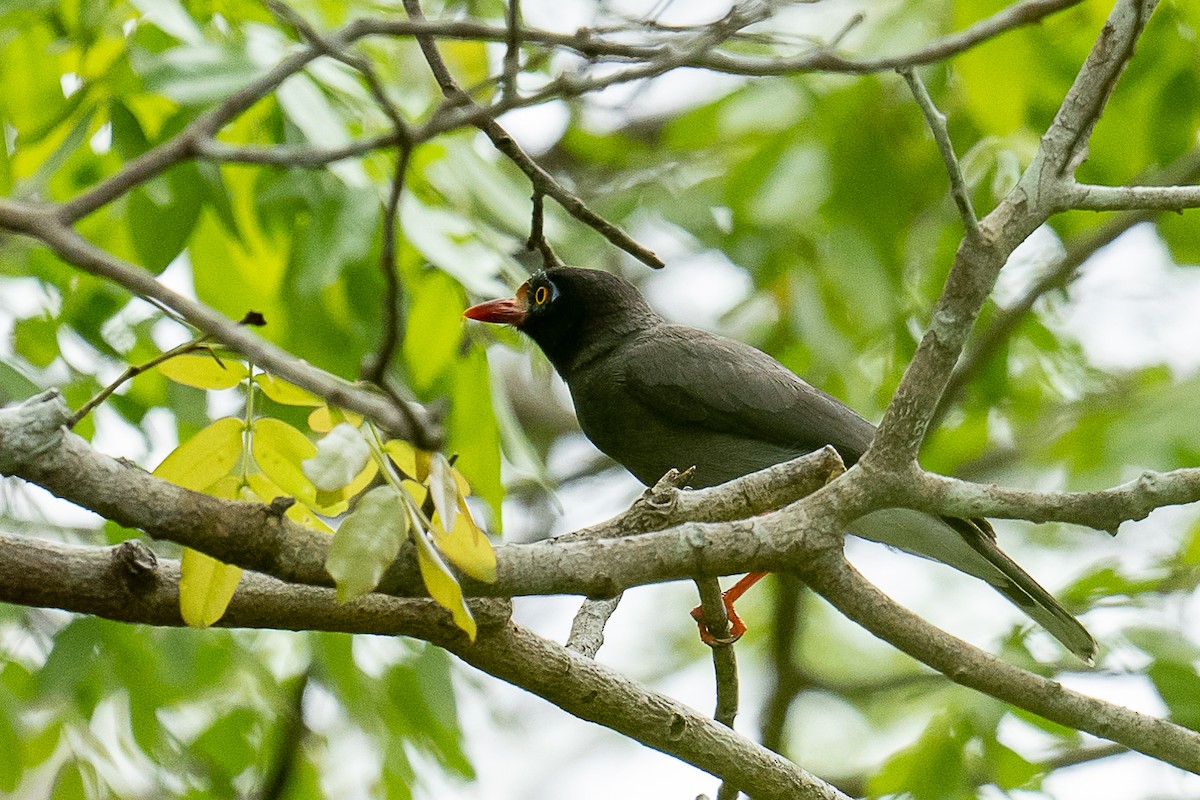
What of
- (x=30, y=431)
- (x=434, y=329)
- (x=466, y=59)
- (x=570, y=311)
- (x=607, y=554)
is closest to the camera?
(x=30, y=431)

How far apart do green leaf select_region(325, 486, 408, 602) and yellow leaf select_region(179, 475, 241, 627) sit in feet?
1.82

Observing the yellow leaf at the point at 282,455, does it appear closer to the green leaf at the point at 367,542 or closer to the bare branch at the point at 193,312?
the green leaf at the point at 367,542

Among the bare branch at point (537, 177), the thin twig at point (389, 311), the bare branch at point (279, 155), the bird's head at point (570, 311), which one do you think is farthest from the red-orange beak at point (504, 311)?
the thin twig at point (389, 311)

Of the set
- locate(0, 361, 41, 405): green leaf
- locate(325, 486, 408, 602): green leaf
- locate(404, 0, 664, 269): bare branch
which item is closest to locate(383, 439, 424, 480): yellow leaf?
locate(325, 486, 408, 602): green leaf

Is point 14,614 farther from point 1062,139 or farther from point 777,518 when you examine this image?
point 1062,139

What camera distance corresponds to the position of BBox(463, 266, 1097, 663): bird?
5191 mm

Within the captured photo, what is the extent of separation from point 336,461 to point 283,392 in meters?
0.59

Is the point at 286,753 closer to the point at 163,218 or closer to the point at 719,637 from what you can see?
the point at 719,637

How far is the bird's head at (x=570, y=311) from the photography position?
244 inches

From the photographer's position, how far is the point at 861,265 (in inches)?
219

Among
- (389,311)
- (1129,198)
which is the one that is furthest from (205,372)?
(1129,198)

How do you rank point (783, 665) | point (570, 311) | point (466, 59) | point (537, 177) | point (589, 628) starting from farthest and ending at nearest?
point (783, 665) → point (570, 311) → point (466, 59) → point (589, 628) → point (537, 177)

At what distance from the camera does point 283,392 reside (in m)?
2.65

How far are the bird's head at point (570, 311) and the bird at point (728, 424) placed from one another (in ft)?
0.76
